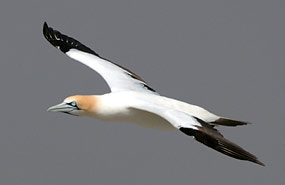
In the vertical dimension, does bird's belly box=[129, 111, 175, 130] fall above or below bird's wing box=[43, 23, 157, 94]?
below

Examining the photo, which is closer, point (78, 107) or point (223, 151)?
point (223, 151)

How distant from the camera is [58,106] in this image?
11742 millimetres

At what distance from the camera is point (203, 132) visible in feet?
33.9

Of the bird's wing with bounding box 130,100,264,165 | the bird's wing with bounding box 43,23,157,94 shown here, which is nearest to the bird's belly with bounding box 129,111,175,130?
the bird's wing with bounding box 130,100,264,165

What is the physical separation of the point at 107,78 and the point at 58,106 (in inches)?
59.7

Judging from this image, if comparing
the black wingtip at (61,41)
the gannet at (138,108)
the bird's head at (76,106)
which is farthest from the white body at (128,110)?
the black wingtip at (61,41)

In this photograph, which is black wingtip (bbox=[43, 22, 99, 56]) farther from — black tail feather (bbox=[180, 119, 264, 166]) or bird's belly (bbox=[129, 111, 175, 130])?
black tail feather (bbox=[180, 119, 264, 166])

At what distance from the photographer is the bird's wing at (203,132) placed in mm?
10078

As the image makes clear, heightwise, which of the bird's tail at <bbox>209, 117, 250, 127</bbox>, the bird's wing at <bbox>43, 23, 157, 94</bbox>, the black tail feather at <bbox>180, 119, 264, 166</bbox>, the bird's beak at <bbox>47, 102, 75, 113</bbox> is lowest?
the black tail feather at <bbox>180, 119, 264, 166</bbox>

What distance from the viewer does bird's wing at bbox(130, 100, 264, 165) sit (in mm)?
10078

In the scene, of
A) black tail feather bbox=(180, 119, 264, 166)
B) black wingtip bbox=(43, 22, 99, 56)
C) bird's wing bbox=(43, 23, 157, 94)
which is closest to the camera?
black tail feather bbox=(180, 119, 264, 166)

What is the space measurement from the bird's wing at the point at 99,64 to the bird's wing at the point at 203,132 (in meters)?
1.87

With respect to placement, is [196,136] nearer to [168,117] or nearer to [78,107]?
[168,117]

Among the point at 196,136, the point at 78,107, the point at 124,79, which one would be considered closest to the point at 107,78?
the point at 124,79
